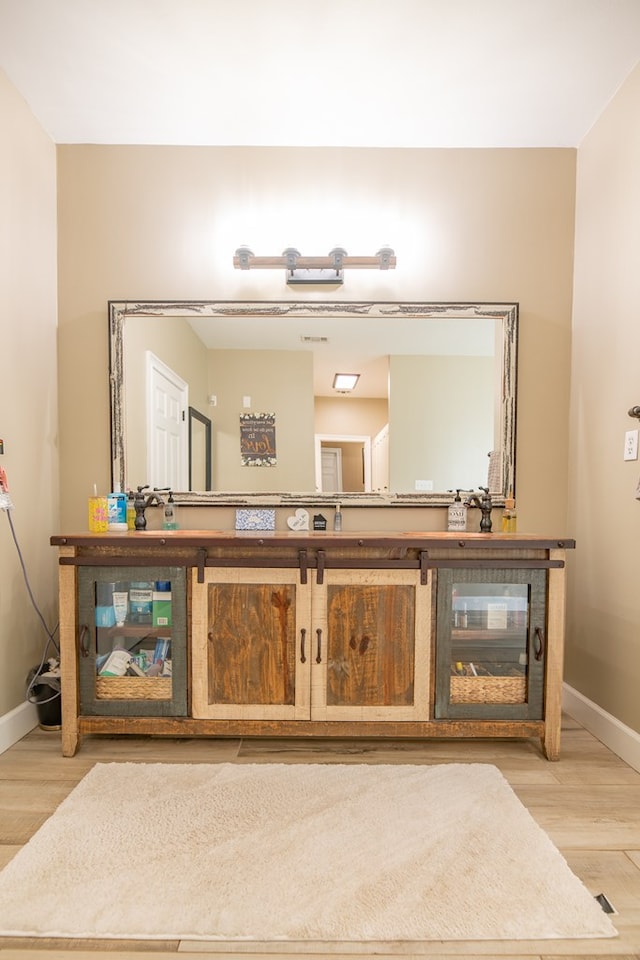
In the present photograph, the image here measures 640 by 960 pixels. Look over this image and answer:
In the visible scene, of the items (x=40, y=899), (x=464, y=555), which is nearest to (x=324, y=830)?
(x=40, y=899)

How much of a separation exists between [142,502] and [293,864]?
5.26 ft

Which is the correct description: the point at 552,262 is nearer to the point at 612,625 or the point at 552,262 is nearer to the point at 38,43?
the point at 612,625

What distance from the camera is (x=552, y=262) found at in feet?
8.00

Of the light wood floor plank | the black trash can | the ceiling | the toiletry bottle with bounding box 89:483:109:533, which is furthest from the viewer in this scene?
the toiletry bottle with bounding box 89:483:109:533

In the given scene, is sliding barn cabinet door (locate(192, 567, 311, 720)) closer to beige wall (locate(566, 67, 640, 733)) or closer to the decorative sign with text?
the decorative sign with text

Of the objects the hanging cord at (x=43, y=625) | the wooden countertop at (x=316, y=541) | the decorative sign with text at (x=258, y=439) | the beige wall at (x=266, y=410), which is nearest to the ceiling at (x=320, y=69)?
the beige wall at (x=266, y=410)

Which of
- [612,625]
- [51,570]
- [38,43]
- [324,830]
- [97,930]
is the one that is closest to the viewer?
[97,930]

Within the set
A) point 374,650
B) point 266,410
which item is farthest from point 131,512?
point 374,650

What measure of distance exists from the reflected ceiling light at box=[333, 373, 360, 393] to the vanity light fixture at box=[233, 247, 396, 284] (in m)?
0.46

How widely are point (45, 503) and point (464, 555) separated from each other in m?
1.93

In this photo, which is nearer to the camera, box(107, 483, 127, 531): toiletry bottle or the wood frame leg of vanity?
the wood frame leg of vanity

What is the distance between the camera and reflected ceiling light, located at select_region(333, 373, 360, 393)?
2414 millimetres

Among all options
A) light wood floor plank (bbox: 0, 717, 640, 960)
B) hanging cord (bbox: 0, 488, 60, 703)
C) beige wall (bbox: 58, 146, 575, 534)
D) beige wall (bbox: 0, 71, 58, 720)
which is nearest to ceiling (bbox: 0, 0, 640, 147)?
beige wall (bbox: 58, 146, 575, 534)

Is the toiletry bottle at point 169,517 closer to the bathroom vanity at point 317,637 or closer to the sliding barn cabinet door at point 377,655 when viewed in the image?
the bathroom vanity at point 317,637
